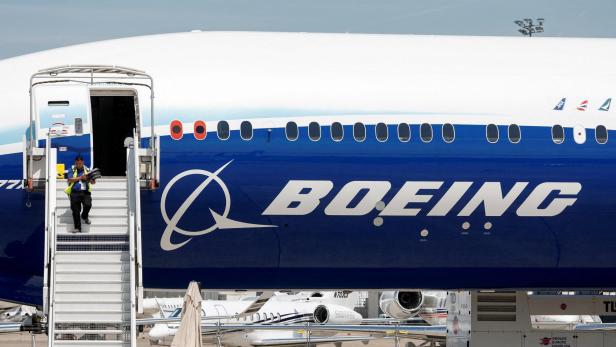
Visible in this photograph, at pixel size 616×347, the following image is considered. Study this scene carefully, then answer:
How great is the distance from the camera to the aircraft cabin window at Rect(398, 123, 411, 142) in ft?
71.8

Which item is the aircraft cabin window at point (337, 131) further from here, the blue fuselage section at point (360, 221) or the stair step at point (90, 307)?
the stair step at point (90, 307)

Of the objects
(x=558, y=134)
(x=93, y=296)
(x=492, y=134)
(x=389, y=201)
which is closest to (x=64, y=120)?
(x=93, y=296)

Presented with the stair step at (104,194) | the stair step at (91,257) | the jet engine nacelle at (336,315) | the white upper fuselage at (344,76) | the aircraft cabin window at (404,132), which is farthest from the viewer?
the jet engine nacelle at (336,315)

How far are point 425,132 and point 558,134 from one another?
2527mm

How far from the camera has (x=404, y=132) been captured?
71.9 ft

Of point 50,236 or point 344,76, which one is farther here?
point 344,76

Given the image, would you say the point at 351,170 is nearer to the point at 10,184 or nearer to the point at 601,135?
the point at 601,135

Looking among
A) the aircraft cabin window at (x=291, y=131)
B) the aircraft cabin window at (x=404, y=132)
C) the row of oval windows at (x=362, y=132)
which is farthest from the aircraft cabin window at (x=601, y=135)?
the aircraft cabin window at (x=291, y=131)

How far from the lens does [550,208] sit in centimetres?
2233

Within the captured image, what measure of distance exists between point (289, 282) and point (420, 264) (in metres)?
2.35

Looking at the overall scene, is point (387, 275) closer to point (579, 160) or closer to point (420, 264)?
point (420, 264)

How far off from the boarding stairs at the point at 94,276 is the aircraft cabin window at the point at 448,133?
562 cm

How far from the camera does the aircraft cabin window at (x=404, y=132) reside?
71.8 feet

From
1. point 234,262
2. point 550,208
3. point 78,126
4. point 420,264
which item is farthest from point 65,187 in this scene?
point 550,208
